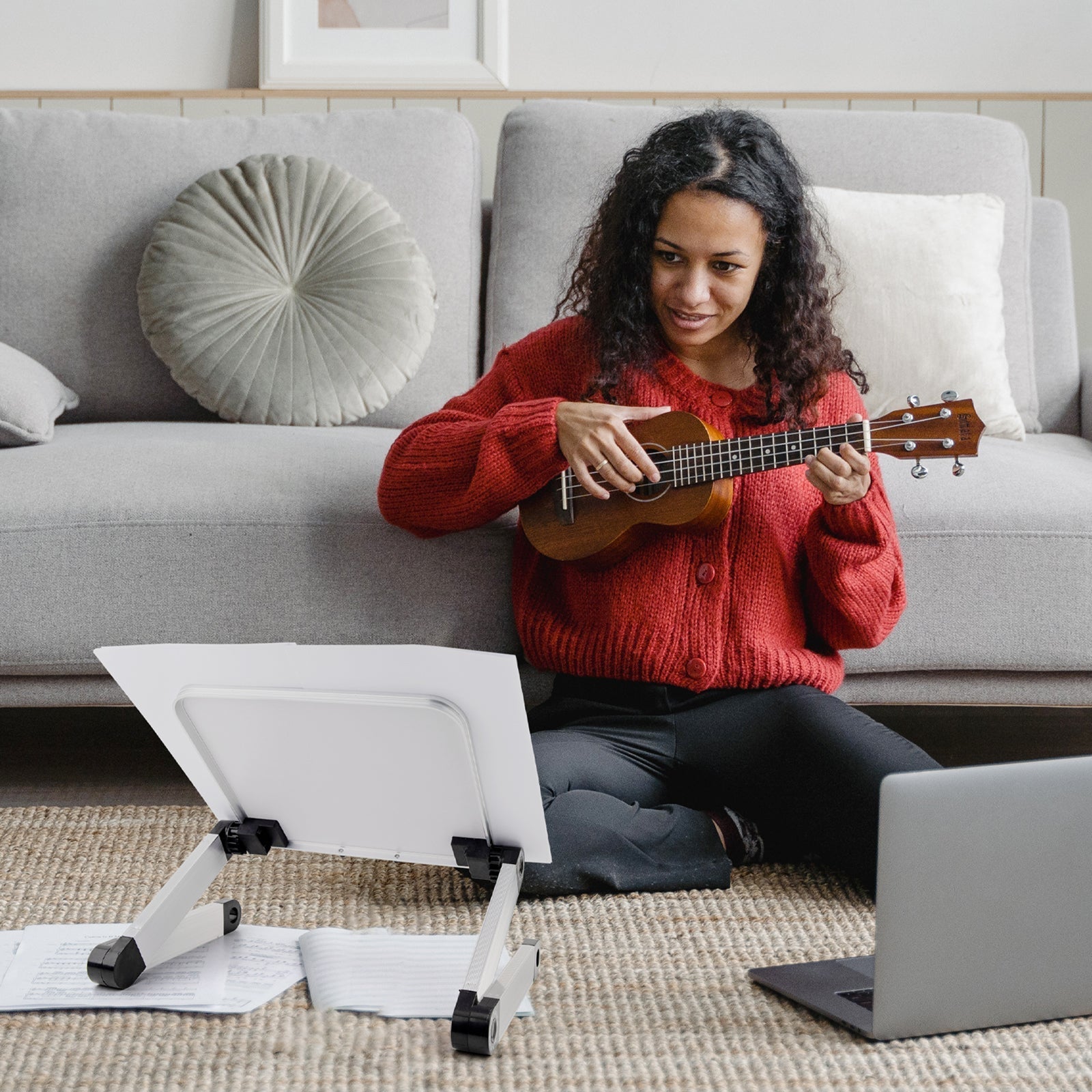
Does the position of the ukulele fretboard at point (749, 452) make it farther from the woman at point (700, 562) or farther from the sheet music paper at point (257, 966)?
the sheet music paper at point (257, 966)

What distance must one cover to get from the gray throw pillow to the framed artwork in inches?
37.8

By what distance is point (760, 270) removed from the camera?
3.87ft

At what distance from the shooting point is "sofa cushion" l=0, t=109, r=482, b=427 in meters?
1.65

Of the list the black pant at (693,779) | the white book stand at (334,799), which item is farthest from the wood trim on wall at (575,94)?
the white book stand at (334,799)

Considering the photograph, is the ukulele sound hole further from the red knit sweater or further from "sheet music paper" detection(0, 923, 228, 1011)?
"sheet music paper" detection(0, 923, 228, 1011)

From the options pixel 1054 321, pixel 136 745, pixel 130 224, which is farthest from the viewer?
pixel 1054 321

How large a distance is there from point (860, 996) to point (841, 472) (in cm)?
43

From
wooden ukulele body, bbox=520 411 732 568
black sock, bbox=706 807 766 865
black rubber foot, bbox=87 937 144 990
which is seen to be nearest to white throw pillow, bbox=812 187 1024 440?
wooden ukulele body, bbox=520 411 732 568

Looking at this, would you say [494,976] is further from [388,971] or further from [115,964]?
[115,964]

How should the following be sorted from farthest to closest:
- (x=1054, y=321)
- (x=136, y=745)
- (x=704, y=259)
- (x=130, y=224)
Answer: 1. (x=1054, y=321)
2. (x=130, y=224)
3. (x=136, y=745)
4. (x=704, y=259)

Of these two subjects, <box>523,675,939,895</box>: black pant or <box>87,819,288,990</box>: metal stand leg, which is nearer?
<box>87,819,288,990</box>: metal stand leg

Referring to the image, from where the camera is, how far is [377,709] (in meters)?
0.80

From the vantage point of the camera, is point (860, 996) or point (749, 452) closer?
point (860, 996)

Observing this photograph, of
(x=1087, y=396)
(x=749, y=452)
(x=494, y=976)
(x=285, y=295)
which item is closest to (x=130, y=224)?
(x=285, y=295)
